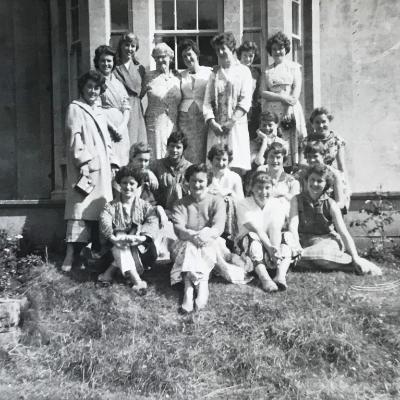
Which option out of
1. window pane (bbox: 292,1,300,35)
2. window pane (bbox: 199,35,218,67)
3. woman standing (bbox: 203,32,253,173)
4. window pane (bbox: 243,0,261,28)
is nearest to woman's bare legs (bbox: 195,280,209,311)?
woman standing (bbox: 203,32,253,173)

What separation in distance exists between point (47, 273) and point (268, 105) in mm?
3615

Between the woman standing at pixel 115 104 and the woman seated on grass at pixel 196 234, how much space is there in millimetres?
1239

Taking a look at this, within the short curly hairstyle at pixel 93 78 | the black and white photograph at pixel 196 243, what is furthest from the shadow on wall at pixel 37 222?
the short curly hairstyle at pixel 93 78

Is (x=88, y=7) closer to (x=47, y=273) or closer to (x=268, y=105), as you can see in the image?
(x=268, y=105)

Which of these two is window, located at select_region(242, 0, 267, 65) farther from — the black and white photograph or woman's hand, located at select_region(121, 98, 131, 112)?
woman's hand, located at select_region(121, 98, 131, 112)

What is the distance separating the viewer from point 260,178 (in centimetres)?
768

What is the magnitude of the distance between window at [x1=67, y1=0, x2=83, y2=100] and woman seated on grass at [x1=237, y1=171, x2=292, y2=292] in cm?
452

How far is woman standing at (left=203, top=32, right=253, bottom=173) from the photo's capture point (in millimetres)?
8531

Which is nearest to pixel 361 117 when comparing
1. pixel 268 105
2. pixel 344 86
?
pixel 344 86

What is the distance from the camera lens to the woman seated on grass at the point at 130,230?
721 centimetres

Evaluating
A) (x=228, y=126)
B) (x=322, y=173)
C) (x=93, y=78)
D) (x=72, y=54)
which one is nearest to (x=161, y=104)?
(x=228, y=126)

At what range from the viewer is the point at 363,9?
12.0 m

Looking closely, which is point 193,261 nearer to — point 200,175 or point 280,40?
point 200,175

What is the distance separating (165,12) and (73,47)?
5.42 ft
